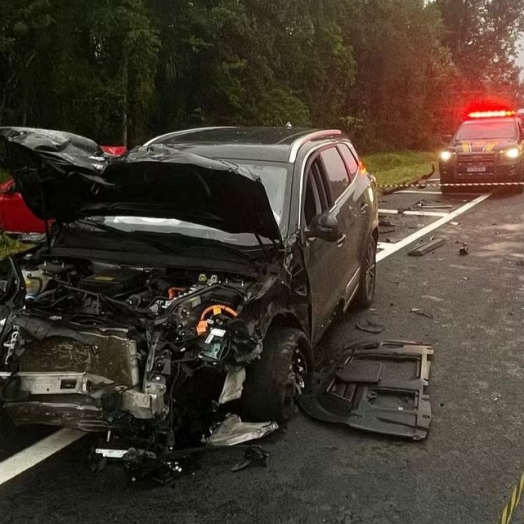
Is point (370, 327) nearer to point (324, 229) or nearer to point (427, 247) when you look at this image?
point (324, 229)

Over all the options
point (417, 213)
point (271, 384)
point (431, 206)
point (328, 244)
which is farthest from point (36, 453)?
point (431, 206)

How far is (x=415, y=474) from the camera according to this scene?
357cm

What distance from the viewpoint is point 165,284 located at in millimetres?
3943

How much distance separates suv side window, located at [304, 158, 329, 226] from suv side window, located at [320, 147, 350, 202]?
0.20 m

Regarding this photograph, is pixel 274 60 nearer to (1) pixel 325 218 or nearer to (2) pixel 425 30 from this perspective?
(2) pixel 425 30

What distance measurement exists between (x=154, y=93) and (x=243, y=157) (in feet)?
41.9

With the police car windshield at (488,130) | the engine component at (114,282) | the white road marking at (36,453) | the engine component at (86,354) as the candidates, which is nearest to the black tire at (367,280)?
the engine component at (114,282)

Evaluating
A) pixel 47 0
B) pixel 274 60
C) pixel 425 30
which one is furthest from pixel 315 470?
pixel 425 30

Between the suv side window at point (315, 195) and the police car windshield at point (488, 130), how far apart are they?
11492mm

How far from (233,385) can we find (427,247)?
6502mm

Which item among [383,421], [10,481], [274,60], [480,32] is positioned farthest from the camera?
[480,32]

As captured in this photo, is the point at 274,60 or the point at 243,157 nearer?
the point at 243,157

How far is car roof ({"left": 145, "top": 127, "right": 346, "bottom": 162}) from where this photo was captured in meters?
4.91

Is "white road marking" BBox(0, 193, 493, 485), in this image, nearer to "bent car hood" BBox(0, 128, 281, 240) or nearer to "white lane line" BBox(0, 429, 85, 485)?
"white lane line" BBox(0, 429, 85, 485)
